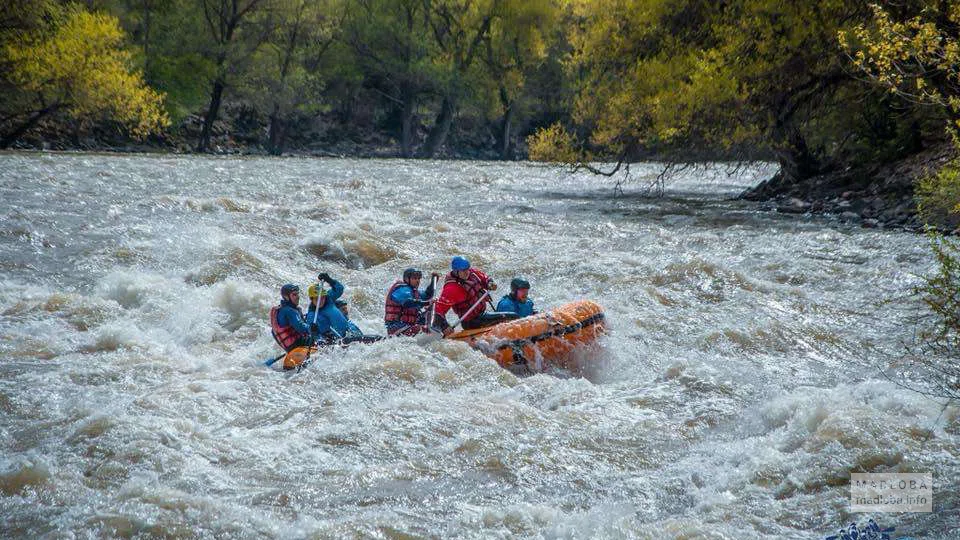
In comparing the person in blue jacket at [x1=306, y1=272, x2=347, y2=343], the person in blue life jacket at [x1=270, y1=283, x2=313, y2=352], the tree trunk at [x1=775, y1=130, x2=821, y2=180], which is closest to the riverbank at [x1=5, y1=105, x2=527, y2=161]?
the tree trunk at [x1=775, y1=130, x2=821, y2=180]

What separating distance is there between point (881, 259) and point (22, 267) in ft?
42.7

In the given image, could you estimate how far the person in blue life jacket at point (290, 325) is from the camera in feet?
32.1

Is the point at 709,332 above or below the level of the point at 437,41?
below

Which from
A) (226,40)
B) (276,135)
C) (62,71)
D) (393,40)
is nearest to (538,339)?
(62,71)

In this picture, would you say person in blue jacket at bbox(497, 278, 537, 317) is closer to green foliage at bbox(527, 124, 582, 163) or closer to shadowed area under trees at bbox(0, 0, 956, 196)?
shadowed area under trees at bbox(0, 0, 956, 196)

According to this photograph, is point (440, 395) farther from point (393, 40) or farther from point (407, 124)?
point (407, 124)

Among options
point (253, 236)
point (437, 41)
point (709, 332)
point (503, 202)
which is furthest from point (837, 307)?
point (437, 41)

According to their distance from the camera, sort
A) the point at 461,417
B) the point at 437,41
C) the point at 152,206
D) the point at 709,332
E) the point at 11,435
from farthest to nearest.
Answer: the point at 437,41 < the point at 152,206 < the point at 709,332 < the point at 461,417 < the point at 11,435

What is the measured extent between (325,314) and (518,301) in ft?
7.50

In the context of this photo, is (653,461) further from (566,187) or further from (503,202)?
(566,187)

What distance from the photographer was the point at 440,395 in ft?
27.2

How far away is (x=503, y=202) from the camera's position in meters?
23.9

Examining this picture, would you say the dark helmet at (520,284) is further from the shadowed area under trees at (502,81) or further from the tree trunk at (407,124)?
the tree trunk at (407,124)

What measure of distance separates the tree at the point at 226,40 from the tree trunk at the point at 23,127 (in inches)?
410
